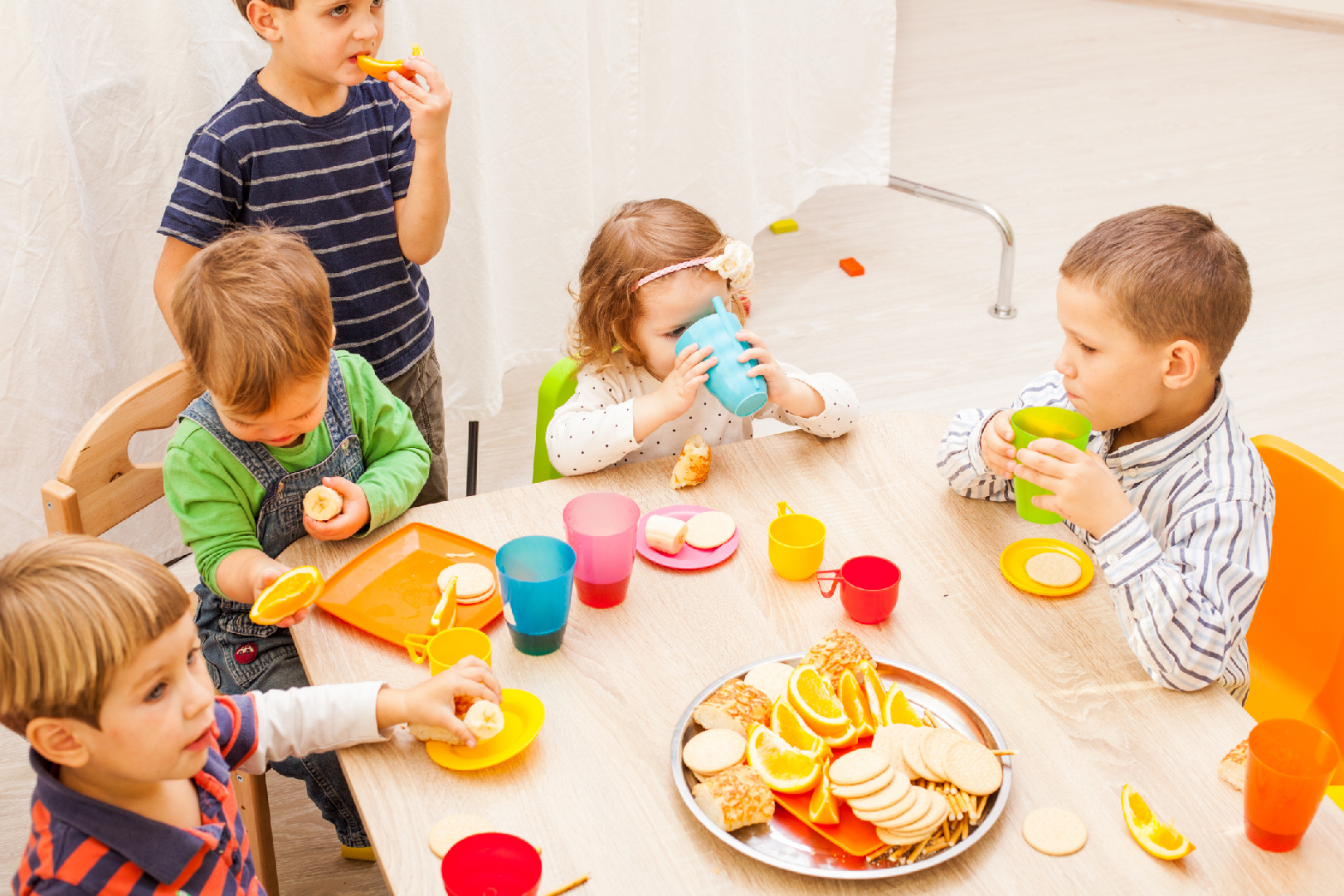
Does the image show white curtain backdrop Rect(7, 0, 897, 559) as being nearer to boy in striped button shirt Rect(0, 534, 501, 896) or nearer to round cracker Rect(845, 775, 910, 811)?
boy in striped button shirt Rect(0, 534, 501, 896)

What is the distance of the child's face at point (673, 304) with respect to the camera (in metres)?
1.59

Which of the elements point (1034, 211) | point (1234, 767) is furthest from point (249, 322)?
point (1034, 211)

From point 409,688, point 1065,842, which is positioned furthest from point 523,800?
point 1065,842

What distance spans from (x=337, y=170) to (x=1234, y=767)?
145cm

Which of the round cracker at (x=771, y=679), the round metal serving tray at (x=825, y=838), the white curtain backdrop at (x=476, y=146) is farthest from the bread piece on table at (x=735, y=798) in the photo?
the white curtain backdrop at (x=476, y=146)

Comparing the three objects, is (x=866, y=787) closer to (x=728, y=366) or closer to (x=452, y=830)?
(x=452, y=830)

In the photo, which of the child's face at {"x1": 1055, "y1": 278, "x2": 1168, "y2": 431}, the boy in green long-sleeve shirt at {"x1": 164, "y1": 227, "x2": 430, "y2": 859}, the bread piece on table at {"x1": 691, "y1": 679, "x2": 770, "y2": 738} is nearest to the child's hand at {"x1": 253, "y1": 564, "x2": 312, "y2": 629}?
the boy in green long-sleeve shirt at {"x1": 164, "y1": 227, "x2": 430, "y2": 859}

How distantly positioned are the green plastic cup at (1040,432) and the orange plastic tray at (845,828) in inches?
17.4

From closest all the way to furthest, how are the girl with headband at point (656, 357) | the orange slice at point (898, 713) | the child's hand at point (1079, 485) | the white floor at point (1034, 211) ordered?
the orange slice at point (898, 713) < the child's hand at point (1079, 485) < the girl with headband at point (656, 357) < the white floor at point (1034, 211)

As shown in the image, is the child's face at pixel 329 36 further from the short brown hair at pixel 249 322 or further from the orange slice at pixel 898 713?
the orange slice at pixel 898 713

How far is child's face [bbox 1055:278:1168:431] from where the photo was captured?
1331mm

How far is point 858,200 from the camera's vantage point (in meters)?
4.23

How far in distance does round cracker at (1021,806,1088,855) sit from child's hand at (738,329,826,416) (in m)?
0.66

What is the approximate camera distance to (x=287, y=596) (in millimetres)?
1256
